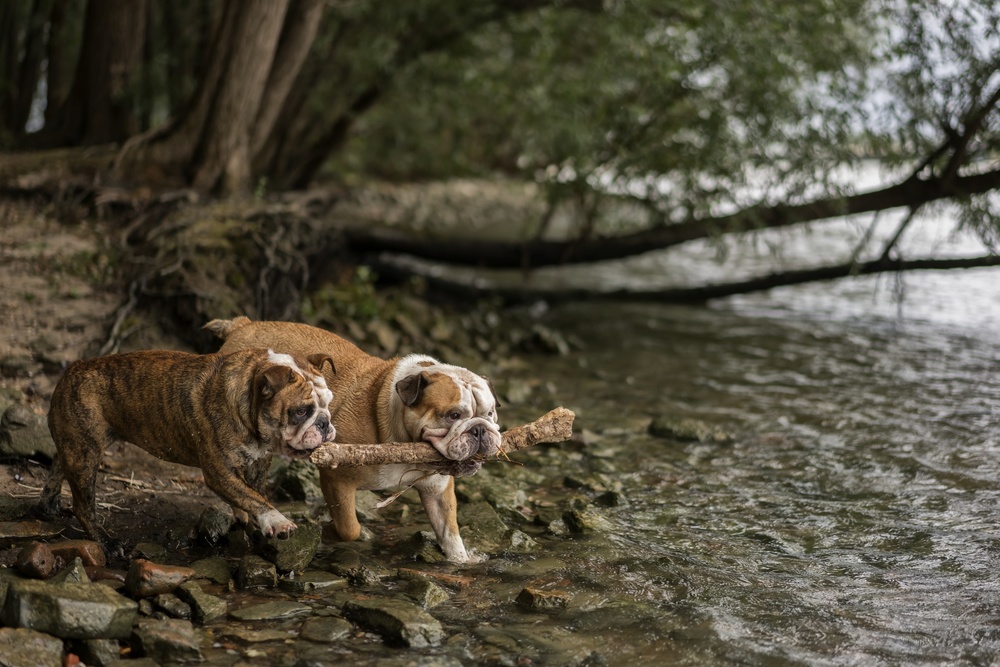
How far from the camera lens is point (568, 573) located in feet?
21.2

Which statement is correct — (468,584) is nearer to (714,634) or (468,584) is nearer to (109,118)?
(714,634)

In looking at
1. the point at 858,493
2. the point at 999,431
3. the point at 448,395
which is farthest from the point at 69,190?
the point at 999,431

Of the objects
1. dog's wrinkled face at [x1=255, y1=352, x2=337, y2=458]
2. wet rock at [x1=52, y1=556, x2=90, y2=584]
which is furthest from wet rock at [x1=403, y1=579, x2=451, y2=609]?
wet rock at [x1=52, y1=556, x2=90, y2=584]

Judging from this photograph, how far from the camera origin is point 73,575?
5.29m

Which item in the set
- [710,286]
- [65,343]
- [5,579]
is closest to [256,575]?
[5,579]

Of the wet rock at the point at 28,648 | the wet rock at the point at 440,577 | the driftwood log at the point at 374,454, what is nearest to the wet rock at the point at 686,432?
the driftwood log at the point at 374,454

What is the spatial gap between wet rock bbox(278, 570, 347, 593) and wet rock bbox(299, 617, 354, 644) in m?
0.43

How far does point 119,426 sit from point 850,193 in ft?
34.4

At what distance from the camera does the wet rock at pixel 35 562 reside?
17.9ft

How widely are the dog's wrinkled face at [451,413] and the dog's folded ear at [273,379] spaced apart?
2.15 feet

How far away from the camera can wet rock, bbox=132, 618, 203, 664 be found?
16.5ft

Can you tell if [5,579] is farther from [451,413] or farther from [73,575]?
[451,413]

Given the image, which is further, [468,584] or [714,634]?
[468,584]

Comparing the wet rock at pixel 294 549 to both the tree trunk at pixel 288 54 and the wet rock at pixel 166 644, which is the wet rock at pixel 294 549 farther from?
the tree trunk at pixel 288 54
